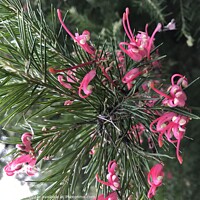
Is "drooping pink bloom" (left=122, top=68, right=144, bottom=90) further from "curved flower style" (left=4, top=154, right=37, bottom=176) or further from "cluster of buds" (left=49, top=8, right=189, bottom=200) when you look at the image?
"curved flower style" (left=4, top=154, right=37, bottom=176)

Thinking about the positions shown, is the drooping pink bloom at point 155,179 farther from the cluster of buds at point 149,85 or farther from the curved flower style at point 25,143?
the curved flower style at point 25,143

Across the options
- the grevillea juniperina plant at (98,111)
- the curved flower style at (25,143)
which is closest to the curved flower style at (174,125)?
the grevillea juniperina plant at (98,111)

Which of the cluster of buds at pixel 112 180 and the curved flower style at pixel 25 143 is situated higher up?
the curved flower style at pixel 25 143

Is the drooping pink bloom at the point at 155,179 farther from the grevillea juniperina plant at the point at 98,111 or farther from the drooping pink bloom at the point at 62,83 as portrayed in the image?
the drooping pink bloom at the point at 62,83

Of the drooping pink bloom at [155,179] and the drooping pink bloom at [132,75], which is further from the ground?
the drooping pink bloom at [132,75]

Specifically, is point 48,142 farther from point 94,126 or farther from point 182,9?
point 182,9

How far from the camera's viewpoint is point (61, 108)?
0.31 meters

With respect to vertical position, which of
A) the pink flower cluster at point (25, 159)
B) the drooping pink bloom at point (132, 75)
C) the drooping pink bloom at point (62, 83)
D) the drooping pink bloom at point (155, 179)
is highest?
the drooping pink bloom at point (62, 83)

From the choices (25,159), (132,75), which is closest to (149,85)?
(132,75)

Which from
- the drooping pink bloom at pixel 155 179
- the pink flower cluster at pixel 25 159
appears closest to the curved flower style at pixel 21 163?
the pink flower cluster at pixel 25 159

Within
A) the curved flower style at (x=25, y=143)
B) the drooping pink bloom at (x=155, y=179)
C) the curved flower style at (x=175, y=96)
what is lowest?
the drooping pink bloom at (x=155, y=179)

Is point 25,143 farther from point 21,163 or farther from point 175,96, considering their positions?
point 175,96

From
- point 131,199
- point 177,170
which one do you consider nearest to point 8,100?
point 131,199

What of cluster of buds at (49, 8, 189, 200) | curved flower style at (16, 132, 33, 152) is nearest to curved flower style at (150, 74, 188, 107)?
cluster of buds at (49, 8, 189, 200)
